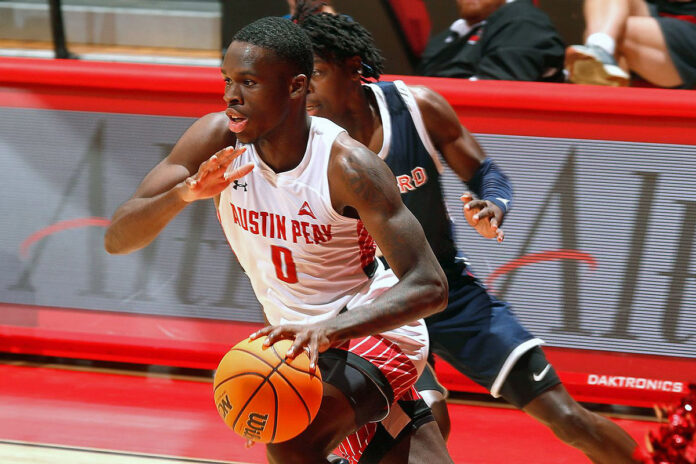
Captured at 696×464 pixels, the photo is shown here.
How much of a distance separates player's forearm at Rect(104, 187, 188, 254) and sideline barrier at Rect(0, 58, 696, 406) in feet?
6.11

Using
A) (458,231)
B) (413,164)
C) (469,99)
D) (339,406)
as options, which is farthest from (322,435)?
(469,99)

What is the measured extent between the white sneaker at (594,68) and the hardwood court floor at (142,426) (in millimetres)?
1786

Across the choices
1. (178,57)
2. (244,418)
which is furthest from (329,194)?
(178,57)

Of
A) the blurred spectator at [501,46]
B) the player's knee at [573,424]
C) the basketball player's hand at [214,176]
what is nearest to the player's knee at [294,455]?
the basketball player's hand at [214,176]

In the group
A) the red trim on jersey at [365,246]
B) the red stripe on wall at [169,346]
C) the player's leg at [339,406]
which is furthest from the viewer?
the red stripe on wall at [169,346]

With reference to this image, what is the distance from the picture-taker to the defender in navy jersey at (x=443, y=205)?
3354mm

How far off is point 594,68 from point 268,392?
3.16 metres

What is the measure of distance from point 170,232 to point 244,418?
2.43m

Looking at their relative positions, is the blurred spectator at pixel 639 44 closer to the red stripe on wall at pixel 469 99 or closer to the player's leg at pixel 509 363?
the red stripe on wall at pixel 469 99

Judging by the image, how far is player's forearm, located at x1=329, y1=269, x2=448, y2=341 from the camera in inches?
96.4

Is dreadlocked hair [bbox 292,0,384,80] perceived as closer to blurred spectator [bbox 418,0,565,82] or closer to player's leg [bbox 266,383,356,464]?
player's leg [bbox 266,383,356,464]

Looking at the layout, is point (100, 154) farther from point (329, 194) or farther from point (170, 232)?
point (329, 194)

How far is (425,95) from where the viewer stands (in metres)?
3.54

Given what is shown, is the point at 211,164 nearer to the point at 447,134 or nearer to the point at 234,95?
the point at 234,95
